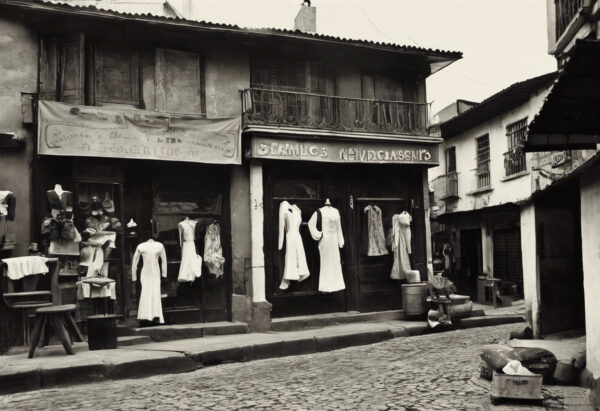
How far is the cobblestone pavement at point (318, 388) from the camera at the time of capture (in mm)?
6902

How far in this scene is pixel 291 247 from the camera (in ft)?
44.7

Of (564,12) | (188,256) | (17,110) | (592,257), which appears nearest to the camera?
(592,257)

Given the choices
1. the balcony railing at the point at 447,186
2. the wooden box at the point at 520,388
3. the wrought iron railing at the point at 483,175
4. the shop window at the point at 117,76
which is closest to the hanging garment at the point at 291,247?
the shop window at the point at 117,76

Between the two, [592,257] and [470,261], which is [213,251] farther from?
[470,261]

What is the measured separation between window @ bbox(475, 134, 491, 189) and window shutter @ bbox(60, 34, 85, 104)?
1483cm

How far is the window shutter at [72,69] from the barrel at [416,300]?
829 cm

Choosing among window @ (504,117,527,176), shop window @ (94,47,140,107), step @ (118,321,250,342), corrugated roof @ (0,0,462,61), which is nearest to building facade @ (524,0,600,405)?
corrugated roof @ (0,0,462,61)

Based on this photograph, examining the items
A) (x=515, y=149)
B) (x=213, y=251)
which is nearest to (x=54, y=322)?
(x=213, y=251)

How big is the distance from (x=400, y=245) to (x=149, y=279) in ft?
20.3

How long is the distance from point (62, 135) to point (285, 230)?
16.9 ft

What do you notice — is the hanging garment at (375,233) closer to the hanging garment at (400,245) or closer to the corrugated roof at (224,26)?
the hanging garment at (400,245)

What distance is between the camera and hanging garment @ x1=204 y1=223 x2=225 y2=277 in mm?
13062

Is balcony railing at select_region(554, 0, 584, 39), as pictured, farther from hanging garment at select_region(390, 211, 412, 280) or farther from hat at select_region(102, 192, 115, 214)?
hat at select_region(102, 192, 115, 214)

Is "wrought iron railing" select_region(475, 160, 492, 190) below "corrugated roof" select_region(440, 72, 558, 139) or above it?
below
